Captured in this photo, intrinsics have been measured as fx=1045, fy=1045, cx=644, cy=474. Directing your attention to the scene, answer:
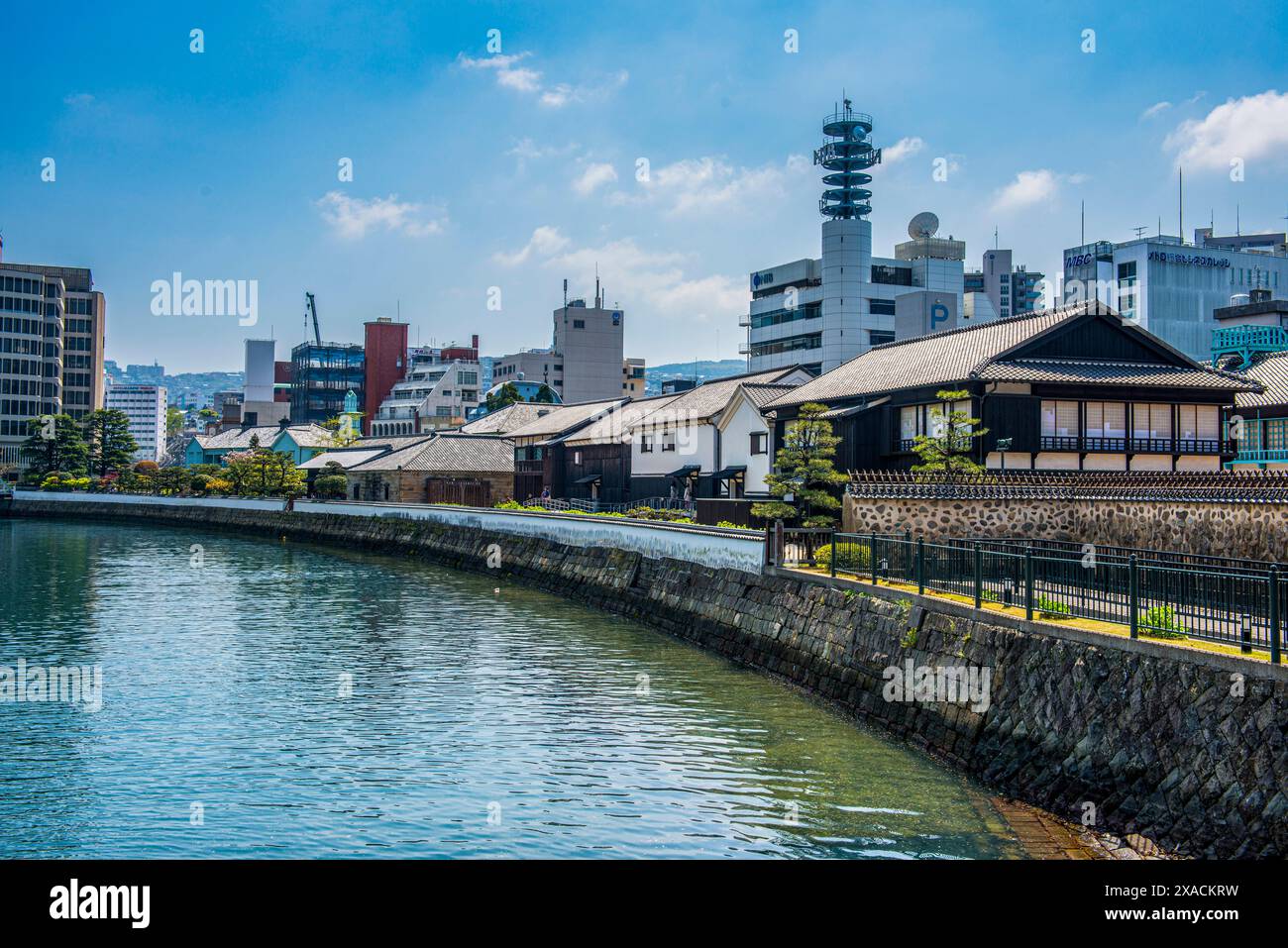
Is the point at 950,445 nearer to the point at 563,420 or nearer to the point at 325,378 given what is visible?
the point at 563,420

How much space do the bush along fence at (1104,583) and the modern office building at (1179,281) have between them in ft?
344

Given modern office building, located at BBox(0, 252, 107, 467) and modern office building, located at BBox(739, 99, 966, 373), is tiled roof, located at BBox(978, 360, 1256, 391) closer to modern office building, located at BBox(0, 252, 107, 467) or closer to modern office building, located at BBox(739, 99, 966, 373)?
modern office building, located at BBox(739, 99, 966, 373)

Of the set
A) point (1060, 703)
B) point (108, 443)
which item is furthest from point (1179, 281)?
point (108, 443)

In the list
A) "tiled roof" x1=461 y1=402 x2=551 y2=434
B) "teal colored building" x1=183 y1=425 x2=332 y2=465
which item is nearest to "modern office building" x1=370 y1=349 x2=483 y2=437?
"teal colored building" x1=183 y1=425 x2=332 y2=465

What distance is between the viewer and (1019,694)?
18.5 meters

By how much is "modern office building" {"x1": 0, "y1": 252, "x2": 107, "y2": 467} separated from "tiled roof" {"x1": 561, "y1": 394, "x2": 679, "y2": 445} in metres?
104

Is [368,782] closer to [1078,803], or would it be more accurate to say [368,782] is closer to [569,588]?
[1078,803]

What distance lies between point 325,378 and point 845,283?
4121 inches

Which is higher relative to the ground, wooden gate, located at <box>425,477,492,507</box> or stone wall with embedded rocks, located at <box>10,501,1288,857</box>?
wooden gate, located at <box>425,477,492,507</box>

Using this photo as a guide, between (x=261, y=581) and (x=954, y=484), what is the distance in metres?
35.0

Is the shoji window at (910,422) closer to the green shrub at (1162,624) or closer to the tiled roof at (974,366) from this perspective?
the tiled roof at (974,366)

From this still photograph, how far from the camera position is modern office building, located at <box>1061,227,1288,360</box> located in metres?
121

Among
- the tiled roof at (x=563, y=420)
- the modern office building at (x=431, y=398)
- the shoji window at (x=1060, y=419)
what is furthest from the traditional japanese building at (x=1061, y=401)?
the modern office building at (x=431, y=398)

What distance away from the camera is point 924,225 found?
5069 inches
